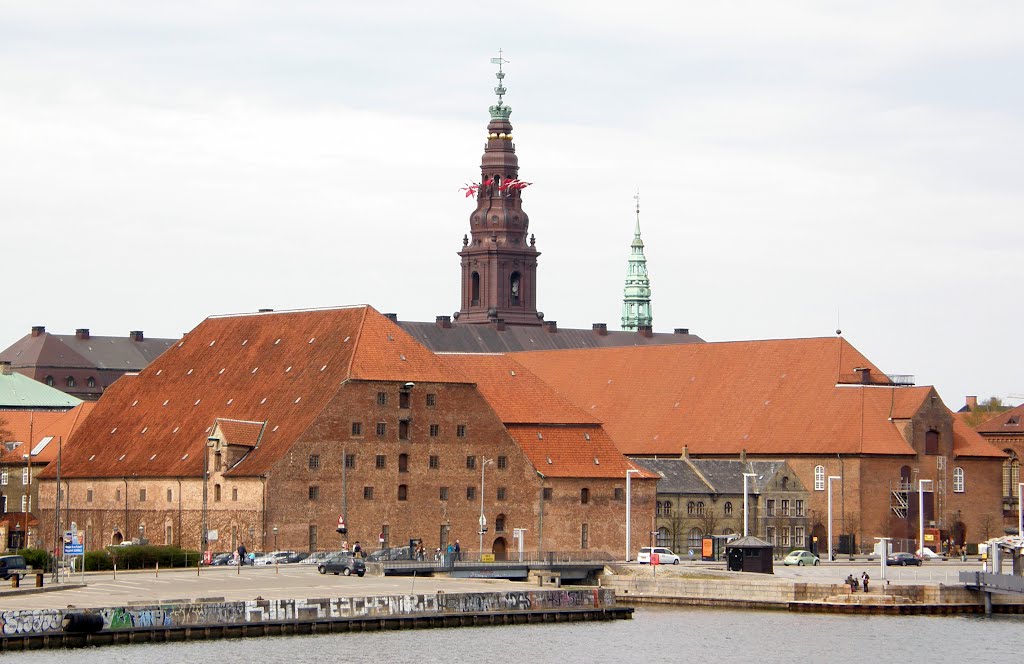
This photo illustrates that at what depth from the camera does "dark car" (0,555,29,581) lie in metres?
93.2

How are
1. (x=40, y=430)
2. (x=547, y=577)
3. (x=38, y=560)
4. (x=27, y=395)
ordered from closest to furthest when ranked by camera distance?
(x=38, y=560) < (x=547, y=577) < (x=40, y=430) < (x=27, y=395)

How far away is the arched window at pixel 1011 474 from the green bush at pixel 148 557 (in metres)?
75.0

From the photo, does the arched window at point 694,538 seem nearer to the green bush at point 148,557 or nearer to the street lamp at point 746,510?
the street lamp at point 746,510

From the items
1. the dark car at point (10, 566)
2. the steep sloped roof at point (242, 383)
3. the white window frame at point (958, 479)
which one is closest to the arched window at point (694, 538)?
the white window frame at point (958, 479)

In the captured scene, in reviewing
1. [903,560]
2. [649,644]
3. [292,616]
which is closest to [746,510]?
[903,560]

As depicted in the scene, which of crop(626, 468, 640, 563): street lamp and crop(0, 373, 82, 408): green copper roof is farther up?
crop(0, 373, 82, 408): green copper roof

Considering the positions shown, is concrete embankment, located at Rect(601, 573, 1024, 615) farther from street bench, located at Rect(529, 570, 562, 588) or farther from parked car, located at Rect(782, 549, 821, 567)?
parked car, located at Rect(782, 549, 821, 567)

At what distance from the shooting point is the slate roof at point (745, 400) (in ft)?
449

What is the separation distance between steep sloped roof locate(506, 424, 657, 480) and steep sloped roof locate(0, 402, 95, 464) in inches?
1023

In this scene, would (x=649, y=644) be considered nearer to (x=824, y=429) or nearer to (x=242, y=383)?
(x=242, y=383)

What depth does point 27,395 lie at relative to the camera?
531ft

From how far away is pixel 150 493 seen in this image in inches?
4582

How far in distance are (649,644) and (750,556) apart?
22.7 m

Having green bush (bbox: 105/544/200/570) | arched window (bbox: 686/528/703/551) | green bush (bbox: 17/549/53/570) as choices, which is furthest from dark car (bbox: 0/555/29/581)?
arched window (bbox: 686/528/703/551)
